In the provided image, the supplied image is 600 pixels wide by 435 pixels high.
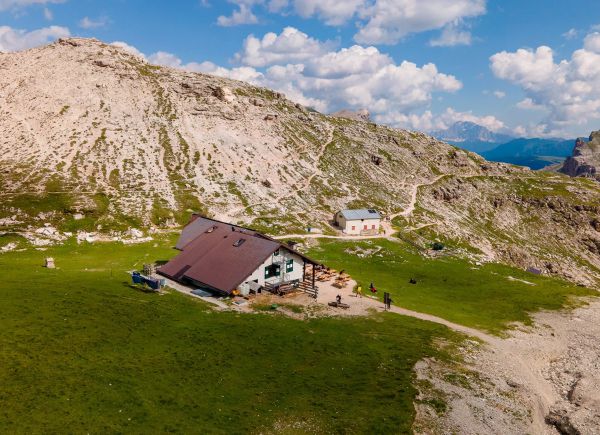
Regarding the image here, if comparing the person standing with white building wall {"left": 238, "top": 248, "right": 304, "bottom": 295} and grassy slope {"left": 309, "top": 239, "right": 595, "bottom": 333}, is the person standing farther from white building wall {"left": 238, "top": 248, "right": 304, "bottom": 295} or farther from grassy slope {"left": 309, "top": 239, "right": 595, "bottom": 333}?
white building wall {"left": 238, "top": 248, "right": 304, "bottom": 295}

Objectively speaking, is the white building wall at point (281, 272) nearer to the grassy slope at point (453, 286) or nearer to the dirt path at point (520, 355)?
the dirt path at point (520, 355)

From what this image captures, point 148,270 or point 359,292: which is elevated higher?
point 148,270

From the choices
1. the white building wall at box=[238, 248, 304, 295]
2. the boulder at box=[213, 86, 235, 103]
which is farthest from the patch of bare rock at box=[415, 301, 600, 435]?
the boulder at box=[213, 86, 235, 103]

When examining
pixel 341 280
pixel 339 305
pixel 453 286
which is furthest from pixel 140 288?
pixel 453 286

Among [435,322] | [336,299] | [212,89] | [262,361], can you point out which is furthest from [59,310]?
[212,89]

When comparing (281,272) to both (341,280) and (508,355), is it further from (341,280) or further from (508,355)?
(508,355)
